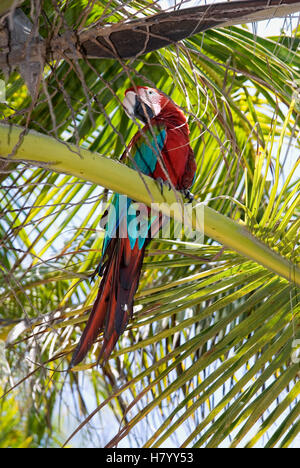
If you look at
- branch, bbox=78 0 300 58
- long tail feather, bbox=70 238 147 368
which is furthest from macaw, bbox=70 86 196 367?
branch, bbox=78 0 300 58

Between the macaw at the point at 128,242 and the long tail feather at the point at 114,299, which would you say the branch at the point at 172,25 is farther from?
the long tail feather at the point at 114,299

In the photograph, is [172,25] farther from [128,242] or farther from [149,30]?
[128,242]

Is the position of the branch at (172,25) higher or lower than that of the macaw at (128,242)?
higher

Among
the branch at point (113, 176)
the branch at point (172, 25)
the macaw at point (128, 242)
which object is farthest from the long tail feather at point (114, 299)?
the branch at point (172, 25)

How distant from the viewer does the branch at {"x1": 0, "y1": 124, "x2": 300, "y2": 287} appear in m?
0.69

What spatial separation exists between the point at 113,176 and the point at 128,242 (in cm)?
41

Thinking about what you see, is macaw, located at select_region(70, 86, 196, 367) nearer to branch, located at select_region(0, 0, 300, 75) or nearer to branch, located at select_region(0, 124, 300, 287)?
branch, located at select_region(0, 124, 300, 287)

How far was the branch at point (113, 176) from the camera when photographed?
694 millimetres

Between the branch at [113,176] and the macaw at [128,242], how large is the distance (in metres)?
0.09
